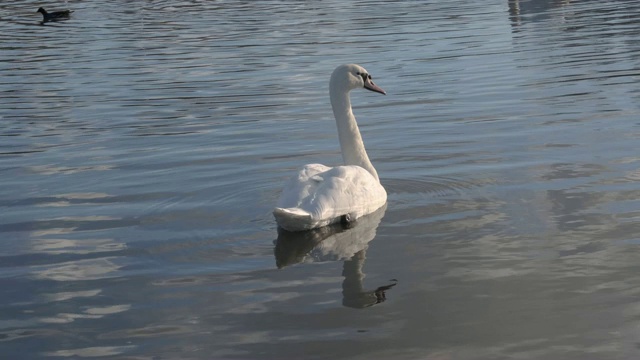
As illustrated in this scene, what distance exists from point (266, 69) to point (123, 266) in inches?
578

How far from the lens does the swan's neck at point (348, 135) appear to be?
1143cm

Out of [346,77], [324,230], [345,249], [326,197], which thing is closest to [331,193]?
[326,197]

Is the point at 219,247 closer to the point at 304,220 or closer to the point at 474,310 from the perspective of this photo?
the point at 304,220

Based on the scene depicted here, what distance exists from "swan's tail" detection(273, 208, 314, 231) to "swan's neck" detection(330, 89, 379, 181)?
1699 mm

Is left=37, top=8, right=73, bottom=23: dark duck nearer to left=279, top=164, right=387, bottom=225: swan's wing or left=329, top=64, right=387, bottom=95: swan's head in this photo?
left=329, top=64, right=387, bottom=95: swan's head

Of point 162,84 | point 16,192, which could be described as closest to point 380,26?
point 162,84

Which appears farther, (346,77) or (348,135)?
(346,77)

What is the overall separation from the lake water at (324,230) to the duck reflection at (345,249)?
0.03 meters

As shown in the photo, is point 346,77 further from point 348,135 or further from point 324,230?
point 324,230

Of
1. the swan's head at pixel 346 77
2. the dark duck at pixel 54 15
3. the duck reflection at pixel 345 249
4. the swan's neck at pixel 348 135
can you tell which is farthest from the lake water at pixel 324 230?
the dark duck at pixel 54 15

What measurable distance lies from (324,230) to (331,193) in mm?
375

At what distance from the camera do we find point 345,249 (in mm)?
9312

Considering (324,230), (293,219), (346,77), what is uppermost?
(346,77)

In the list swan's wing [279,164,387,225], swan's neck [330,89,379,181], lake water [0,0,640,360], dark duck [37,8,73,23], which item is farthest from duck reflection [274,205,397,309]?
dark duck [37,8,73,23]
